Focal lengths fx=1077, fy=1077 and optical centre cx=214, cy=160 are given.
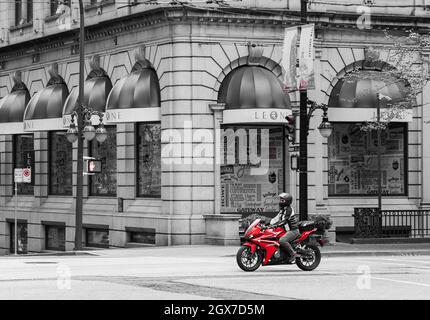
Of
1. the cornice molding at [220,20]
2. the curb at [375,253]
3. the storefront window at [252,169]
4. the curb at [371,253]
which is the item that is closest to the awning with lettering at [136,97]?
the cornice molding at [220,20]

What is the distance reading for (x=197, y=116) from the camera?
3678 centimetres

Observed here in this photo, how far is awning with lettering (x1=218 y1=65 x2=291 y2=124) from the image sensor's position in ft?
121

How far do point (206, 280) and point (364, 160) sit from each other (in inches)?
772

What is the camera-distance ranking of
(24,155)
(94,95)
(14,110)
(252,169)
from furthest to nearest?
(24,155), (14,110), (94,95), (252,169)

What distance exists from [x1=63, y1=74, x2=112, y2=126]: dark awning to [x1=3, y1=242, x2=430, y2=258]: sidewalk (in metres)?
7.25

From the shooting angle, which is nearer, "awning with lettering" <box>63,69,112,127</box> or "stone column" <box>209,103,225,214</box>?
"stone column" <box>209,103,225,214</box>

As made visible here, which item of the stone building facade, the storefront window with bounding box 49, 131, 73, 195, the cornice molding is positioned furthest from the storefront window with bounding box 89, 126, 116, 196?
the cornice molding

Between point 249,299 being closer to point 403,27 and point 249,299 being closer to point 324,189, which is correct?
point 324,189

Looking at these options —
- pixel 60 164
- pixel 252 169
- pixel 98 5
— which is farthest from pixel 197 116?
pixel 60 164

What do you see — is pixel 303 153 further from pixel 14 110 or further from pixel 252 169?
pixel 14 110

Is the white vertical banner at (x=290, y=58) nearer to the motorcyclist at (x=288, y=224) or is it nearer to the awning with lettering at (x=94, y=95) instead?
the motorcyclist at (x=288, y=224)

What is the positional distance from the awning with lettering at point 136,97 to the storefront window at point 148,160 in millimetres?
1017

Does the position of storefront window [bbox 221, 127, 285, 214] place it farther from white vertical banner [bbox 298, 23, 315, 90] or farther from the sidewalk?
white vertical banner [bbox 298, 23, 315, 90]
